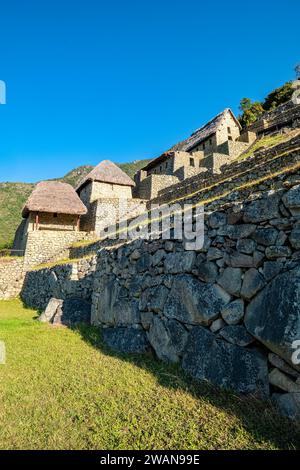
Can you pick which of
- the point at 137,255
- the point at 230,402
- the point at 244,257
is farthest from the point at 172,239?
the point at 230,402

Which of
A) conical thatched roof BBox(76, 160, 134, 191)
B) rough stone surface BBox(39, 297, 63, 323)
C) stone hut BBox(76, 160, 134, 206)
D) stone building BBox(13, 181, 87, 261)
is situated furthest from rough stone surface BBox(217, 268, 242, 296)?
conical thatched roof BBox(76, 160, 134, 191)

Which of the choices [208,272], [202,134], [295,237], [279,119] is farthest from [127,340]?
[202,134]

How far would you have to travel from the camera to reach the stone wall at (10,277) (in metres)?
16.7

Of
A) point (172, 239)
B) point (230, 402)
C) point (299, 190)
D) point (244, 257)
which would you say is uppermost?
point (299, 190)

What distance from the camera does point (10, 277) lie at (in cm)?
1706

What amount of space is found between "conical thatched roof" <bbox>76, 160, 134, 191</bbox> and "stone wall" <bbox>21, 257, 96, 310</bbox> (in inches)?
468

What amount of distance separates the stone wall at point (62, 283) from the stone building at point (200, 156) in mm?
13942

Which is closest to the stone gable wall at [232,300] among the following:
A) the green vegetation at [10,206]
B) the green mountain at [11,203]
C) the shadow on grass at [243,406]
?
the shadow on grass at [243,406]

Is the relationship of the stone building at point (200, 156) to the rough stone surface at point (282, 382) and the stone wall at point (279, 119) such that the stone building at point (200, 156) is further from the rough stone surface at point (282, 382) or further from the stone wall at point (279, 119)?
the rough stone surface at point (282, 382)

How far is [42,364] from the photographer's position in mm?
4770

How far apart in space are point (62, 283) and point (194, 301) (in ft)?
26.0

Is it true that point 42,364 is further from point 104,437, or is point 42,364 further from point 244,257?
point 244,257

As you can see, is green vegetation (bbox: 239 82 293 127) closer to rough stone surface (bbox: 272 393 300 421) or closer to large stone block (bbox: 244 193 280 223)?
large stone block (bbox: 244 193 280 223)
